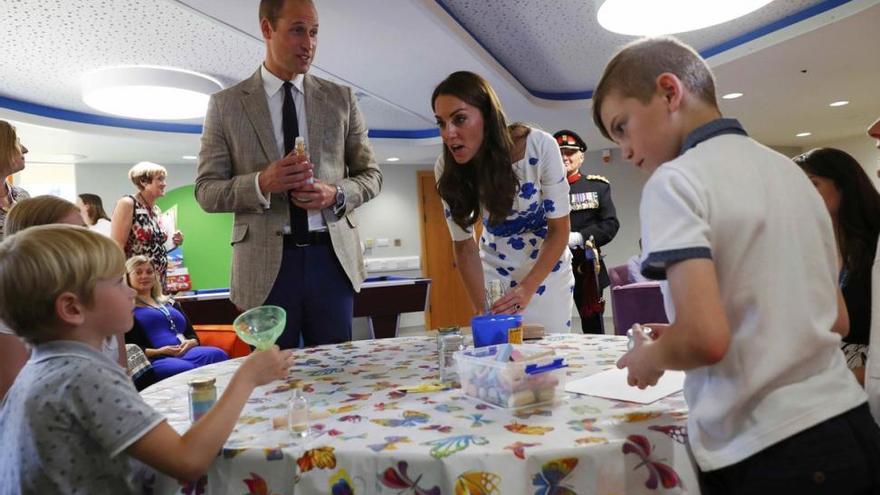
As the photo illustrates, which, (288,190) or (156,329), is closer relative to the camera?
(288,190)

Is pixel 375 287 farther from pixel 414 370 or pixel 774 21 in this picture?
pixel 414 370

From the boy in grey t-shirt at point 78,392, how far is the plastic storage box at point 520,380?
0.35 m

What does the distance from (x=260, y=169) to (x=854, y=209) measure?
1.69 metres

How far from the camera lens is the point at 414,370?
134 centimetres

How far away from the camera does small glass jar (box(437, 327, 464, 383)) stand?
1.19 m

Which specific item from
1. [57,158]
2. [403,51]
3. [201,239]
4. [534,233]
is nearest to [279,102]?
[534,233]


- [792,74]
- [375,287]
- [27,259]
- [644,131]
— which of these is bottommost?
[375,287]

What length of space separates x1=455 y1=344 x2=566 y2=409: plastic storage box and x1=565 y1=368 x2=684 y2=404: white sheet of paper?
0.07 m

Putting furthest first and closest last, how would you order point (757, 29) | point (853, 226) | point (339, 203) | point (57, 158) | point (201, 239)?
1. point (201, 239)
2. point (57, 158)
3. point (757, 29)
4. point (339, 203)
5. point (853, 226)

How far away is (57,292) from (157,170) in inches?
147

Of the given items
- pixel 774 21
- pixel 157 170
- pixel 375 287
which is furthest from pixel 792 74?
pixel 157 170

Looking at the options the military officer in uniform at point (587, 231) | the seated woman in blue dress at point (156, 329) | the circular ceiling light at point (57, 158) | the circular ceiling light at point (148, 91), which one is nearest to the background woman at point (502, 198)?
the military officer in uniform at point (587, 231)

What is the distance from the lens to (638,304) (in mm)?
5047

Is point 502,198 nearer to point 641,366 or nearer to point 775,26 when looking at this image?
point 641,366
